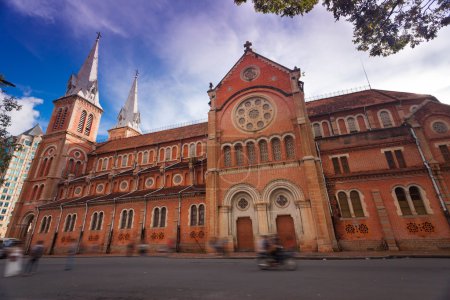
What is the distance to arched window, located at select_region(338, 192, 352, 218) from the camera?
59.5 ft

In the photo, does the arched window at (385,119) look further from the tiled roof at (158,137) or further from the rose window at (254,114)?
the tiled roof at (158,137)

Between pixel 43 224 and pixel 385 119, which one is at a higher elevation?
pixel 385 119

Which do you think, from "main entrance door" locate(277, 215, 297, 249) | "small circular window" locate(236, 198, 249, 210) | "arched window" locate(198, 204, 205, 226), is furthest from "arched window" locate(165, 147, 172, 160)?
"main entrance door" locate(277, 215, 297, 249)

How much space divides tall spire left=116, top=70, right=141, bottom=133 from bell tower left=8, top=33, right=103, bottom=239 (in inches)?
329

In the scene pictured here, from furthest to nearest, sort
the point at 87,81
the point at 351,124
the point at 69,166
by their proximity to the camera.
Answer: the point at 87,81 < the point at 69,166 < the point at 351,124

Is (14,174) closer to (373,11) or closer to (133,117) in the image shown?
(133,117)

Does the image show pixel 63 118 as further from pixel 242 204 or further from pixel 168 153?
pixel 242 204

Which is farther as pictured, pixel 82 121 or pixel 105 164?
pixel 82 121

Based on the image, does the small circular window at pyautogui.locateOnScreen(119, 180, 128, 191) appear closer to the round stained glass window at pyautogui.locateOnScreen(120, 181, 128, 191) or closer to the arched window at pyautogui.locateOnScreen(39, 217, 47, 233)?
the round stained glass window at pyautogui.locateOnScreen(120, 181, 128, 191)

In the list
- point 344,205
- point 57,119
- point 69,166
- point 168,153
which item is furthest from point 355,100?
point 57,119

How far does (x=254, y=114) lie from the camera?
912 inches

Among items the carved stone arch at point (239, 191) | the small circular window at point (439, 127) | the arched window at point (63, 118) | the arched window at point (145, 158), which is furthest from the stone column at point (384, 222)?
the arched window at point (63, 118)

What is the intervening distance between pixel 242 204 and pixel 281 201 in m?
3.48

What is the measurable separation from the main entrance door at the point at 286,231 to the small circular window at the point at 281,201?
3.21ft
